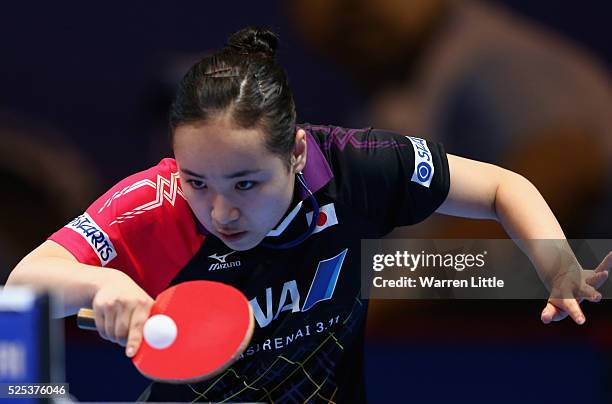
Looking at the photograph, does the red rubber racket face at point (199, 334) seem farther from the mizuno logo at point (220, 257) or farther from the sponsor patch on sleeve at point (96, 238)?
the mizuno logo at point (220, 257)

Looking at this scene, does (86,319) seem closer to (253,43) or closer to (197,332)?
(197,332)

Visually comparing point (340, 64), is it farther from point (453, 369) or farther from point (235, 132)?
point (235, 132)

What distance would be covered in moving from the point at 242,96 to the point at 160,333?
608 millimetres

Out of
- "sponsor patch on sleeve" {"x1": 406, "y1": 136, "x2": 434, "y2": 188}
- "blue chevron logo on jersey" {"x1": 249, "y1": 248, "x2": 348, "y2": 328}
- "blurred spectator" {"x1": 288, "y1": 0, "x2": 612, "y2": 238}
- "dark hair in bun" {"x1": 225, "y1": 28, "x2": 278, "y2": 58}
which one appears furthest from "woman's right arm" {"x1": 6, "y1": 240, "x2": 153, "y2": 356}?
"blurred spectator" {"x1": 288, "y1": 0, "x2": 612, "y2": 238}

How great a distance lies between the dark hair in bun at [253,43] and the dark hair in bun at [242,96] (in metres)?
0.02

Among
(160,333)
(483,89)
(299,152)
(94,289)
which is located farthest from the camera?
(483,89)

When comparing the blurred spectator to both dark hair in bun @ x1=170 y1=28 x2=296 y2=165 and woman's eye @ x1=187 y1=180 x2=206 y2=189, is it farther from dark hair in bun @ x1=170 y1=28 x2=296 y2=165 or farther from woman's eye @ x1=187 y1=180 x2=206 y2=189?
woman's eye @ x1=187 y1=180 x2=206 y2=189

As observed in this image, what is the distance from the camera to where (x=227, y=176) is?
212cm

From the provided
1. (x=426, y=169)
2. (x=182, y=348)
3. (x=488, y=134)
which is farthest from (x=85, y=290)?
(x=488, y=134)

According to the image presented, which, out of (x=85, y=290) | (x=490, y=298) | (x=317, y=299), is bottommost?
(x=490, y=298)

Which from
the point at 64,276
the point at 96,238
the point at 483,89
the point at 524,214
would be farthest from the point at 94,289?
the point at 483,89

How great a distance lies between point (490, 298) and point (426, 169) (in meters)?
1.43

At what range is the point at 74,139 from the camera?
12.5 ft

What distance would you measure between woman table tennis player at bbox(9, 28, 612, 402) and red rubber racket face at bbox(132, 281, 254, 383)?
25 cm
